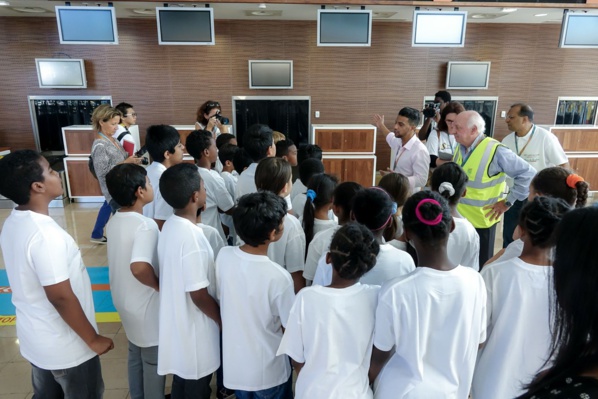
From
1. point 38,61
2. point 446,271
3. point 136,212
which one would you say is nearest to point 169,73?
point 38,61

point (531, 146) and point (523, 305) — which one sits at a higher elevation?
point (531, 146)

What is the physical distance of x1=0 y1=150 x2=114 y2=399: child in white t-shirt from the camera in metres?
1.55

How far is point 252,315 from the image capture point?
1.62 metres

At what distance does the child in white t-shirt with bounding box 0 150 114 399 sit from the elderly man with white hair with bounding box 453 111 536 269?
2.47m

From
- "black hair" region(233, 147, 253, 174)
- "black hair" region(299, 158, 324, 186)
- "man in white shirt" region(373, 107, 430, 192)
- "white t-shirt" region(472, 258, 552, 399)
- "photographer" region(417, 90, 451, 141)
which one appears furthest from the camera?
"photographer" region(417, 90, 451, 141)

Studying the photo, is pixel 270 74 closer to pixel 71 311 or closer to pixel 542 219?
pixel 71 311

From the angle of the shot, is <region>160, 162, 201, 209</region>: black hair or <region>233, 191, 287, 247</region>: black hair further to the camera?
<region>160, 162, 201, 209</region>: black hair

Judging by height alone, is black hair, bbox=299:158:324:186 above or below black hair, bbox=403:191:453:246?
below

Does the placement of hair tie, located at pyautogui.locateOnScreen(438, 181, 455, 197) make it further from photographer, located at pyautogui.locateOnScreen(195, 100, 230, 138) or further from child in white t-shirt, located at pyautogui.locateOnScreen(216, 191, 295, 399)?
photographer, located at pyautogui.locateOnScreen(195, 100, 230, 138)

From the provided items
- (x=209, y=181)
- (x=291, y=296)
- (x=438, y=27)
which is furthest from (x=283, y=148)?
(x=438, y=27)

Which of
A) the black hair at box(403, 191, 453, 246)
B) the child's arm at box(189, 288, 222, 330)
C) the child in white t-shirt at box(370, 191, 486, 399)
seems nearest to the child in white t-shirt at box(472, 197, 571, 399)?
the child in white t-shirt at box(370, 191, 486, 399)

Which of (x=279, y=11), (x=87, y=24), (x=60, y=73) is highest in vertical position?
(x=279, y=11)

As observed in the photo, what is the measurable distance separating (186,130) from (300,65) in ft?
8.32

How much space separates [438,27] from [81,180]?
19.2ft
